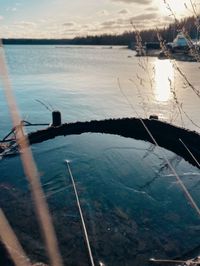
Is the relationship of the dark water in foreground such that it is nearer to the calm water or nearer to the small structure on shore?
the calm water

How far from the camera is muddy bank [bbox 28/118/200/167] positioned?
33.6ft

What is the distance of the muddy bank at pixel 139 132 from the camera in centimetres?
1026

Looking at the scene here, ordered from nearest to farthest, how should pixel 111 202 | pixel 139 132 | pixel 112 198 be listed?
pixel 111 202, pixel 112 198, pixel 139 132

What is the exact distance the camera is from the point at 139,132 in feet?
40.2

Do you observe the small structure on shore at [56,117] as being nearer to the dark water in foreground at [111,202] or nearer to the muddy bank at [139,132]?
the muddy bank at [139,132]

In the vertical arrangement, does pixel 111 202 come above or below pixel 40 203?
below

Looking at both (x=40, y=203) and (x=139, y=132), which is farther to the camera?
(x=139, y=132)

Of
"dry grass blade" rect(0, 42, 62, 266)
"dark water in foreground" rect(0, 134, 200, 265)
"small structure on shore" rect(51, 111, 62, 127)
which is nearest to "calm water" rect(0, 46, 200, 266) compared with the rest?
"dark water in foreground" rect(0, 134, 200, 265)

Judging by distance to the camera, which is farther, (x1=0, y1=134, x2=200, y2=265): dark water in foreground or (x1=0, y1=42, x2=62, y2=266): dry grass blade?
(x1=0, y1=134, x2=200, y2=265): dark water in foreground

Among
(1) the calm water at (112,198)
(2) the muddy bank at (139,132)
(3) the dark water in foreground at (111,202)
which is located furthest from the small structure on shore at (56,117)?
(3) the dark water in foreground at (111,202)

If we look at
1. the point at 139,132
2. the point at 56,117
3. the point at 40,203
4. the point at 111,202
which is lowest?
the point at 111,202

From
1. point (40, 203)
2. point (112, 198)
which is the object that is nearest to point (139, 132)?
point (112, 198)

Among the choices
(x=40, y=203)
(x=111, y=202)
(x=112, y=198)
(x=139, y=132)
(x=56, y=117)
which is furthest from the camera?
(x=56, y=117)

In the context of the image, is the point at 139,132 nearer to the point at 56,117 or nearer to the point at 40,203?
the point at 56,117
